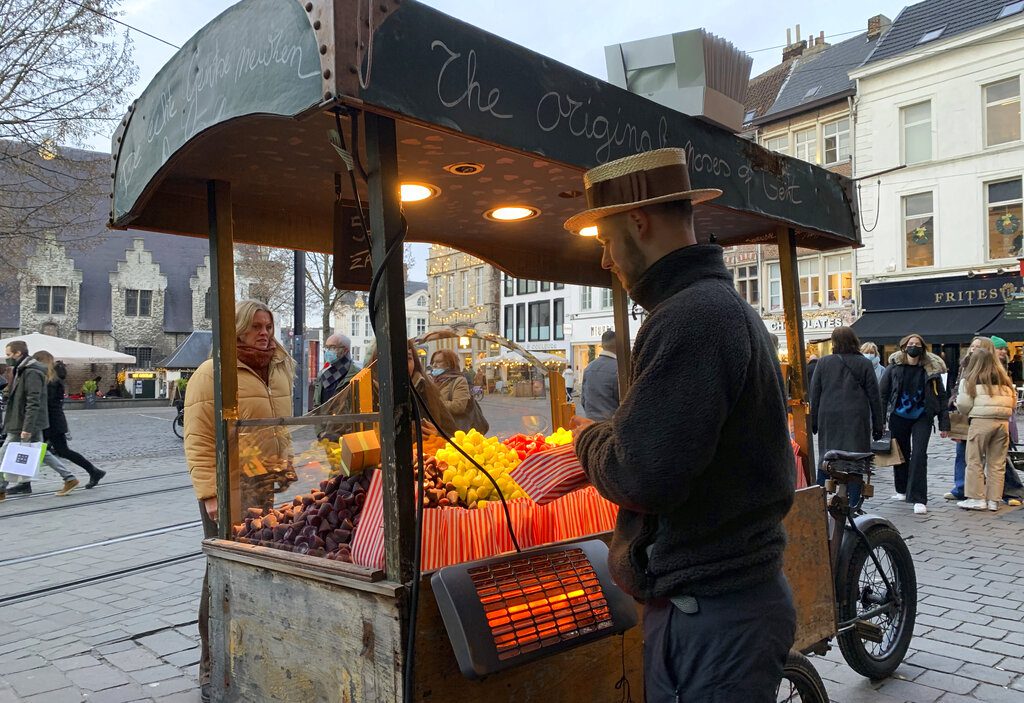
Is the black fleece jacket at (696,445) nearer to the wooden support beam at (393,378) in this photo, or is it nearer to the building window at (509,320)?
the wooden support beam at (393,378)

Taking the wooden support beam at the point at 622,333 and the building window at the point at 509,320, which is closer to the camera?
the wooden support beam at the point at 622,333

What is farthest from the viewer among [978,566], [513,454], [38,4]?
[38,4]

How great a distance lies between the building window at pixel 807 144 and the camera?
26500 millimetres

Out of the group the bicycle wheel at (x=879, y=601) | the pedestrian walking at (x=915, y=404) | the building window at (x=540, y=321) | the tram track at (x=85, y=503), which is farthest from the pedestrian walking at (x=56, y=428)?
the building window at (x=540, y=321)

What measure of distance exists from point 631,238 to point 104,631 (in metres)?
4.39

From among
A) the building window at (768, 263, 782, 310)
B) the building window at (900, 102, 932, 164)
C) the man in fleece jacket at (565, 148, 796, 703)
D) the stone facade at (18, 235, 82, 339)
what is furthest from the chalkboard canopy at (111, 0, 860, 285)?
the stone facade at (18, 235, 82, 339)

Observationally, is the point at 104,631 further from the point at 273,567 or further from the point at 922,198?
the point at 922,198

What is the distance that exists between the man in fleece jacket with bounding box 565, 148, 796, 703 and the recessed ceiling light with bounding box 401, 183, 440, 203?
4.41ft

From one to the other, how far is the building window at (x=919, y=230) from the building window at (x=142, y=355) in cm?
3740

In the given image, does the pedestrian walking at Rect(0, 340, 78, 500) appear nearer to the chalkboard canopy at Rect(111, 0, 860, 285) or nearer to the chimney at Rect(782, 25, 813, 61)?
the chalkboard canopy at Rect(111, 0, 860, 285)

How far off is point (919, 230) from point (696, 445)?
24573 millimetres

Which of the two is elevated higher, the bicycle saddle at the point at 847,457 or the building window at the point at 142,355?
the building window at the point at 142,355

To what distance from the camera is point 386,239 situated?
7.14 feet

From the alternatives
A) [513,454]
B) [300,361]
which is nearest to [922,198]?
[300,361]
